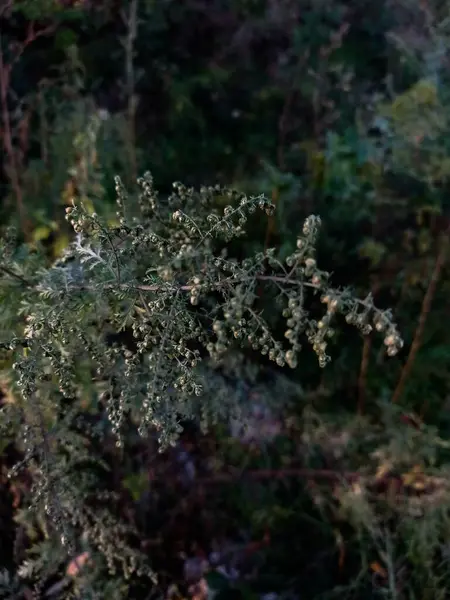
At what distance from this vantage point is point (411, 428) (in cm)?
189

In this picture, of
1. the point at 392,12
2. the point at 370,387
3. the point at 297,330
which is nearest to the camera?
the point at 297,330

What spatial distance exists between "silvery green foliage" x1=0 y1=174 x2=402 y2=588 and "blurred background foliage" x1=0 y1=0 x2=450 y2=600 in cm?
41

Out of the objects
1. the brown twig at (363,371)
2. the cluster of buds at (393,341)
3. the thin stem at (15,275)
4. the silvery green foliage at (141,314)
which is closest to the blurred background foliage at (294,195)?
the brown twig at (363,371)

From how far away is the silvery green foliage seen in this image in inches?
34.0

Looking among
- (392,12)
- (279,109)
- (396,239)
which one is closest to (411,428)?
(396,239)

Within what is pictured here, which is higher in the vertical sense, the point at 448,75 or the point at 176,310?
the point at 448,75

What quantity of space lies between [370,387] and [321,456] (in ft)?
0.94

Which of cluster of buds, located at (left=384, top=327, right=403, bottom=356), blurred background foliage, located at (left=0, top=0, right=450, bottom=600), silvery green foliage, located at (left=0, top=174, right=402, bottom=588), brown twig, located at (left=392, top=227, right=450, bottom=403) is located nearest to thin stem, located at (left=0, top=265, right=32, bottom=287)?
silvery green foliage, located at (left=0, top=174, right=402, bottom=588)

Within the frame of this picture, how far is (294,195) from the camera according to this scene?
6.34ft

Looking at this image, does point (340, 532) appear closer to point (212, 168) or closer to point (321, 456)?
point (321, 456)

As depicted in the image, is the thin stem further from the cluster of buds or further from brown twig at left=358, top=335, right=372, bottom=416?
brown twig at left=358, top=335, right=372, bottom=416

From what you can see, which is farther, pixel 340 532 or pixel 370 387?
pixel 370 387

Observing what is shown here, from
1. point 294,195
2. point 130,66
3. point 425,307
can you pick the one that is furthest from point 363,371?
point 130,66

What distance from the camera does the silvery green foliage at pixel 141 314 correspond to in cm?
86
